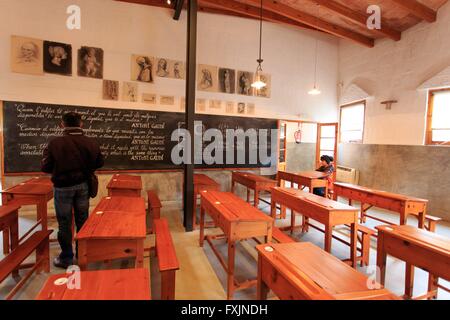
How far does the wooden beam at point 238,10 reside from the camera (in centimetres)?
509

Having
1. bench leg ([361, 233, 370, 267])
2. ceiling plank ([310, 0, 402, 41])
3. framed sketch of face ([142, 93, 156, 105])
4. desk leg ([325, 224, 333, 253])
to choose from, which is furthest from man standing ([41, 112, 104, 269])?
ceiling plank ([310, 0, 402, 41])

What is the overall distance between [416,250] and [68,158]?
3048mm

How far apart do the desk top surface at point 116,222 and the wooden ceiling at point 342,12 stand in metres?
4.48

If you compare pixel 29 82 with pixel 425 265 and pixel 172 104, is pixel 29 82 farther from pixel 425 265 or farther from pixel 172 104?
pixel 425 265

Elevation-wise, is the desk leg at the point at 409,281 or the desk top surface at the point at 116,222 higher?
the desk top surface at the point at 116,222

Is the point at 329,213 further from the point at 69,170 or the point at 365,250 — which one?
the point at 69,170

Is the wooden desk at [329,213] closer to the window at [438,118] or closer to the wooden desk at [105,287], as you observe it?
the wooden desk at [105,287]

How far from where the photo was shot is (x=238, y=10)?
17.0ft

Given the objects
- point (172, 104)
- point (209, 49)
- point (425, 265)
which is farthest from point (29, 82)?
point (425, 265)

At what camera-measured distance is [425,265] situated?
1753mm

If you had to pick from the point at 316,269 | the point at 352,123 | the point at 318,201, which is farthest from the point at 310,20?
the point at 316,269

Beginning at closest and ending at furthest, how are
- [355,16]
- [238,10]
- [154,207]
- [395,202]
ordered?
[395,202], [154,207], [355,16], [238,10]

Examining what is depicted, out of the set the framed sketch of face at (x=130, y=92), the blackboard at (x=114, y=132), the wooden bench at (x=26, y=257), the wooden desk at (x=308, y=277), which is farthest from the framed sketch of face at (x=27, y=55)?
the wooden desk at (x=308, y=277)
